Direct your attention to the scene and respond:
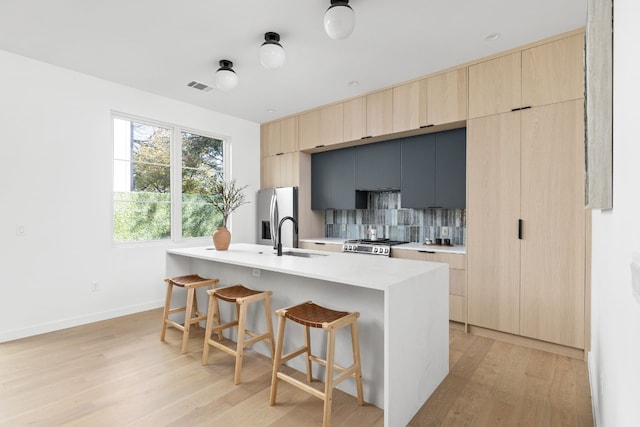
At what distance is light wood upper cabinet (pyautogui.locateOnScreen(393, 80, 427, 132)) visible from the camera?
364 centimetres

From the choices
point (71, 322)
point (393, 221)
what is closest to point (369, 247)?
point (393, 221)

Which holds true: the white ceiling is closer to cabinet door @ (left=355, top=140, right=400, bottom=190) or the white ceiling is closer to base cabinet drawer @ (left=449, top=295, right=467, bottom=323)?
cabinet door @ (left=355, top=140, right=400, bottom=190)

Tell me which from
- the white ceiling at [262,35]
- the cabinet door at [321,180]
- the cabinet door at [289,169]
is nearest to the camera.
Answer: the white ceiling at [262,35]

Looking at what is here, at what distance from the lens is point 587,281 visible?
2676 millimetres

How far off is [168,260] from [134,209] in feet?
3.87

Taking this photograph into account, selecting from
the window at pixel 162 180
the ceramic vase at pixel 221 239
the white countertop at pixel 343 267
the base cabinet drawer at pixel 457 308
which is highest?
the window at pixel 162 180

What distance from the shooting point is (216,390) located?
223 cm

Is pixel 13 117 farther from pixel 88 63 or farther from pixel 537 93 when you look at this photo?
pixel 537 93

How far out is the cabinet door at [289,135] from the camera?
5.08 metres

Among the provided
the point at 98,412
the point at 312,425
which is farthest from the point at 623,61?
the point at 98,412

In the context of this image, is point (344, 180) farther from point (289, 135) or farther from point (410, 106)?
point (410, 106)

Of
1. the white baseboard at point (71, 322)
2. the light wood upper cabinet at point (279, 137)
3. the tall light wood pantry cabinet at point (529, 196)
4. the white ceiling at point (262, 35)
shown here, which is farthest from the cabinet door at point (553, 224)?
the white baseboard at point (71, 322)

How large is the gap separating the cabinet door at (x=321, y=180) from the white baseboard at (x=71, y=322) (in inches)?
102

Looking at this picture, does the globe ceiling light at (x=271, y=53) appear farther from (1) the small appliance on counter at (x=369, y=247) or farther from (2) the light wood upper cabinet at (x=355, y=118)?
(1) the small appliance on counter at (x=369, y=247)
